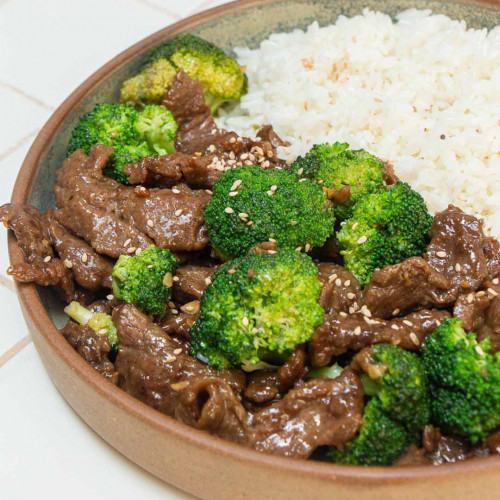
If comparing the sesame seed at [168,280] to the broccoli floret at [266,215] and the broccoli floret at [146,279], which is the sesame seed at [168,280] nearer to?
the broccoli floret at [146,279]

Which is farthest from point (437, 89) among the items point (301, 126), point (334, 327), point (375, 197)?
point (334, 327)

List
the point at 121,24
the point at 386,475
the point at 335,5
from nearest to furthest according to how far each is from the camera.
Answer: the point at 386,475, the point at 335,5, the point at 121,24

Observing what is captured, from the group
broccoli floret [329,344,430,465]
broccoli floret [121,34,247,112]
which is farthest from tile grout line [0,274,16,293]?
broccoli floret [329,344,430,465]

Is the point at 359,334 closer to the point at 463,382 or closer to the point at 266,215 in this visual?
the point at 463,382

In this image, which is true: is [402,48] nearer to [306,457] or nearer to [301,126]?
[301,126]

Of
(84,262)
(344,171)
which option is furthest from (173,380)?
(344,171)

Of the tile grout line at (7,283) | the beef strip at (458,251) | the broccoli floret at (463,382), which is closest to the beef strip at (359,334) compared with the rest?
the broccoli floret at (463,382)

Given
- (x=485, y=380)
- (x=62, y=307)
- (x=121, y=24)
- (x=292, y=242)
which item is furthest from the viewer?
(x=121, y=24)

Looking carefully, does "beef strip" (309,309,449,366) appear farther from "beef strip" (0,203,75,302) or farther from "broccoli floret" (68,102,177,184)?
"broccoli floret" (68,102,177,184)
